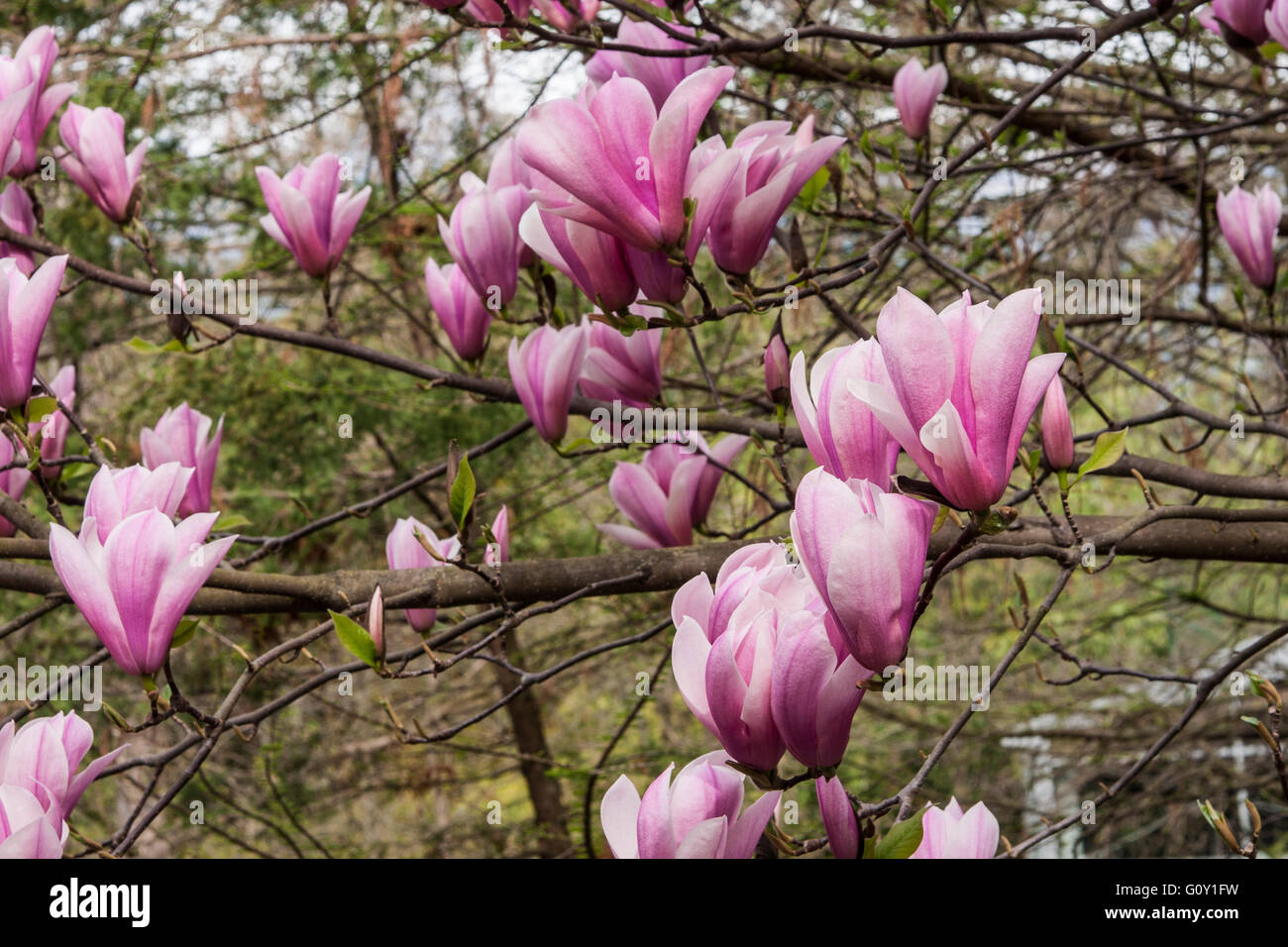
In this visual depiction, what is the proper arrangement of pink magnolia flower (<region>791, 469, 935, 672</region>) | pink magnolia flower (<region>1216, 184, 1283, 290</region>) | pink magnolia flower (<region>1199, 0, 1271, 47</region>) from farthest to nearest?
pink magnolia flower (<region>1216, 184, 1283, 290</region>) → pink magnolia flower (<region>1199, 0, 1271, 47</region>) → pink magnolia flower (<region>791, 469, 935, 672</region>)

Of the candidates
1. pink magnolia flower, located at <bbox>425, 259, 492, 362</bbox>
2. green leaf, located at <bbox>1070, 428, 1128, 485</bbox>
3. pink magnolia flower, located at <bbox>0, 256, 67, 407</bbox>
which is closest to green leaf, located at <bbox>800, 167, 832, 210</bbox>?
pink magnolia flower, located at <bbox>425, 259, 492, 362</bbox>

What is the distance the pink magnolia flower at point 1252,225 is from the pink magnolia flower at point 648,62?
905mm

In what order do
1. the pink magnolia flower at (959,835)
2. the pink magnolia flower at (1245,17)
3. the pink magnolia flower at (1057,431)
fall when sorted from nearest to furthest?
the pink magnolia flower at (959,835) → the pink magnolia flower at (1057,431) → the pink magnolia flower at (1245,17)

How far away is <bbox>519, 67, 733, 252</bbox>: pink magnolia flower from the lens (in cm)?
85

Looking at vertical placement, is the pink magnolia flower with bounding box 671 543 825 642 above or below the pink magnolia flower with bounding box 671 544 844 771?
above

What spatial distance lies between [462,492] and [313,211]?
66 cm

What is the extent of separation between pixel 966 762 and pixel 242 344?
2.52 meters

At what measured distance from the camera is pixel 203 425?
1411 millimetres

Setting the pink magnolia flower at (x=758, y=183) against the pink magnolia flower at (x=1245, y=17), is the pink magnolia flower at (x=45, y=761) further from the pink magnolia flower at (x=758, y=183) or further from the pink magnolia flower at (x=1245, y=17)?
the pink magnolia flower at (x=1245, y=17)

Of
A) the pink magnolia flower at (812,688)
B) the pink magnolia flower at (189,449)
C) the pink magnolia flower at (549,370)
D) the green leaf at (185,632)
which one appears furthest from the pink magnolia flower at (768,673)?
the pink magnolia flower at (189,449)

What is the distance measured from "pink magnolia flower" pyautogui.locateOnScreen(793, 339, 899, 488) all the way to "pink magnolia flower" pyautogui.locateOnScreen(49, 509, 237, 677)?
1.58 ft

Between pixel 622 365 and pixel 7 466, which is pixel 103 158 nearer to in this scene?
pixel 7 466

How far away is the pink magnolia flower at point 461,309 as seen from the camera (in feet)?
4.69

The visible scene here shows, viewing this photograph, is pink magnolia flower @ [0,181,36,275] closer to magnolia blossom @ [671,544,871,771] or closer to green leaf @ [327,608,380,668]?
green leaf @ [327,608,380,668]
